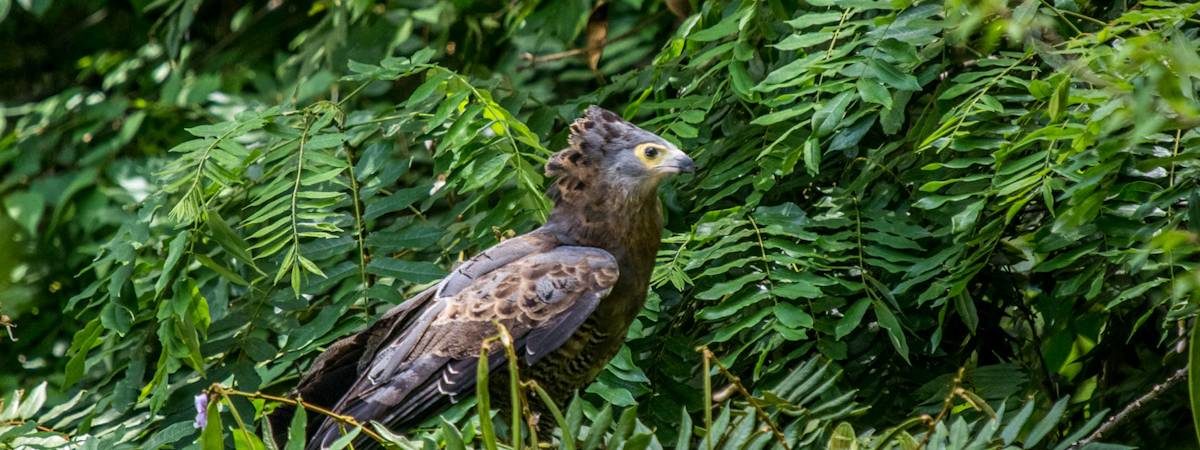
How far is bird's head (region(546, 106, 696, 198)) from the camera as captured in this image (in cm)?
354

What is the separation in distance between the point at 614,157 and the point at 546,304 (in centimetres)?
39

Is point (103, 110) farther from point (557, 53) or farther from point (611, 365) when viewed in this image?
point (611, 365)

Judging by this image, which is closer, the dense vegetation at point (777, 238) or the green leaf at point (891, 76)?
the dense vegetation at point (777, 238)

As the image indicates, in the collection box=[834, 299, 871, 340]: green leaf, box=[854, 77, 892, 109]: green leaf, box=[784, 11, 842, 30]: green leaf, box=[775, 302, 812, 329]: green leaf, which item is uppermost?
box=[784, 11, 842, 30]: green leaf

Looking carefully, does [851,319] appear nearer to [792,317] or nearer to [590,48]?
[792,317]

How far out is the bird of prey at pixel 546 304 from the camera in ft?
11.3

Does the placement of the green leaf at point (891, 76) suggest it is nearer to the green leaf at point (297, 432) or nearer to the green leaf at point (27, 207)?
the green leaf at point (297, 432)

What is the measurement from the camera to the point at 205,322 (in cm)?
377

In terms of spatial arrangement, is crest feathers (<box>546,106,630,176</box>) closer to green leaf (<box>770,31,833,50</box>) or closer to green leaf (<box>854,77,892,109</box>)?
green leaf (<box>770,31,833,50</box>)

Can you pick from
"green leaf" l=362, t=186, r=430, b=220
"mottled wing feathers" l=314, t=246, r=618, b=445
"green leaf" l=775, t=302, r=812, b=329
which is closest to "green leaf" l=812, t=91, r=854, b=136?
"green leaf" l=775, t=302, r=812, b=329

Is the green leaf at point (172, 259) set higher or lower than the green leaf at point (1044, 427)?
lower

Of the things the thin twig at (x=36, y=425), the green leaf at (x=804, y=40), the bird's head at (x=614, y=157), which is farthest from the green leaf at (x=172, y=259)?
the green leaf at (x=804, y=40)

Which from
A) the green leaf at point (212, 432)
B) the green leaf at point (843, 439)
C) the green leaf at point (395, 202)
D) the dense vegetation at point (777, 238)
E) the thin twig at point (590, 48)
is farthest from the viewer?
the thin twig at point (590, 48)

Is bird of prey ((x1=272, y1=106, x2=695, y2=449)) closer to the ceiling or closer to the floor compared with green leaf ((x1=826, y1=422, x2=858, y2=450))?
closer to the floor
